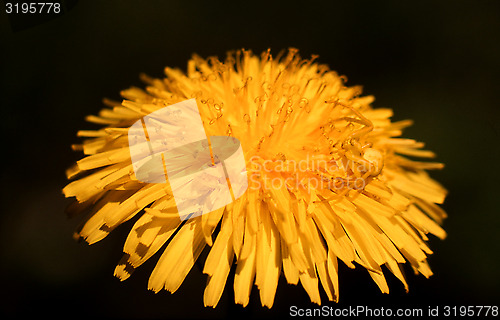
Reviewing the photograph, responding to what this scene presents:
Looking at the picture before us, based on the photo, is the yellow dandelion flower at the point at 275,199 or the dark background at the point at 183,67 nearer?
the yellow dandelion flower at the point at 275,199

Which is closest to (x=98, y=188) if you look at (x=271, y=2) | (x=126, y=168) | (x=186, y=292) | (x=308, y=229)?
(x=126, y=168)

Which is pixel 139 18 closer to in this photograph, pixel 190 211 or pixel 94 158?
pixel 94 158

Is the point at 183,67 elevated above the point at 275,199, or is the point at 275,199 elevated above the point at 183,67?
the point at 183,67

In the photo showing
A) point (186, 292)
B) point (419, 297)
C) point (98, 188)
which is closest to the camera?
point (98, 188)

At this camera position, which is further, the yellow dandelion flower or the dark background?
the dark background
